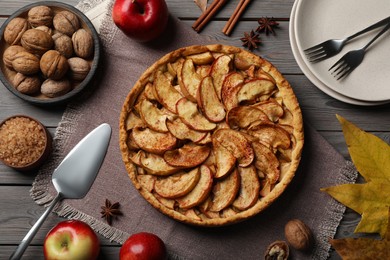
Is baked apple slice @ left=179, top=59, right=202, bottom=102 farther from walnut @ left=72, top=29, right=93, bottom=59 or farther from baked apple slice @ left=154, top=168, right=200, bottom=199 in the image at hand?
walnut @ left=72, top=29, right=93, bottom=59

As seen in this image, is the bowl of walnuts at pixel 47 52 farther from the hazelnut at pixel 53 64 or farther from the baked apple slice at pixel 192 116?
the baked apple slice at pixel 192 116

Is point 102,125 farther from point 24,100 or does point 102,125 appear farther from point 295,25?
point 295,25

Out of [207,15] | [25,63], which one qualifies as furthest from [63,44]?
[207,15]

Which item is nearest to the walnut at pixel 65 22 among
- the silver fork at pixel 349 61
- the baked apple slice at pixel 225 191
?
the baked apple slice at pixel 225 191

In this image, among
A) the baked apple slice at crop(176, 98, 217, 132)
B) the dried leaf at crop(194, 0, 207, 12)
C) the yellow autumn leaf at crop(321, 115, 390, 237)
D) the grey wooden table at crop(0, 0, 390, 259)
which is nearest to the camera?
the yellow autumn leaf at crop(321, 115, 390, 237)

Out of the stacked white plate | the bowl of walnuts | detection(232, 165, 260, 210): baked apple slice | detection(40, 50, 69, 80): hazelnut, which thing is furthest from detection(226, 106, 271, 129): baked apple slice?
detection(40, 50, 69, 80): hazelnut
